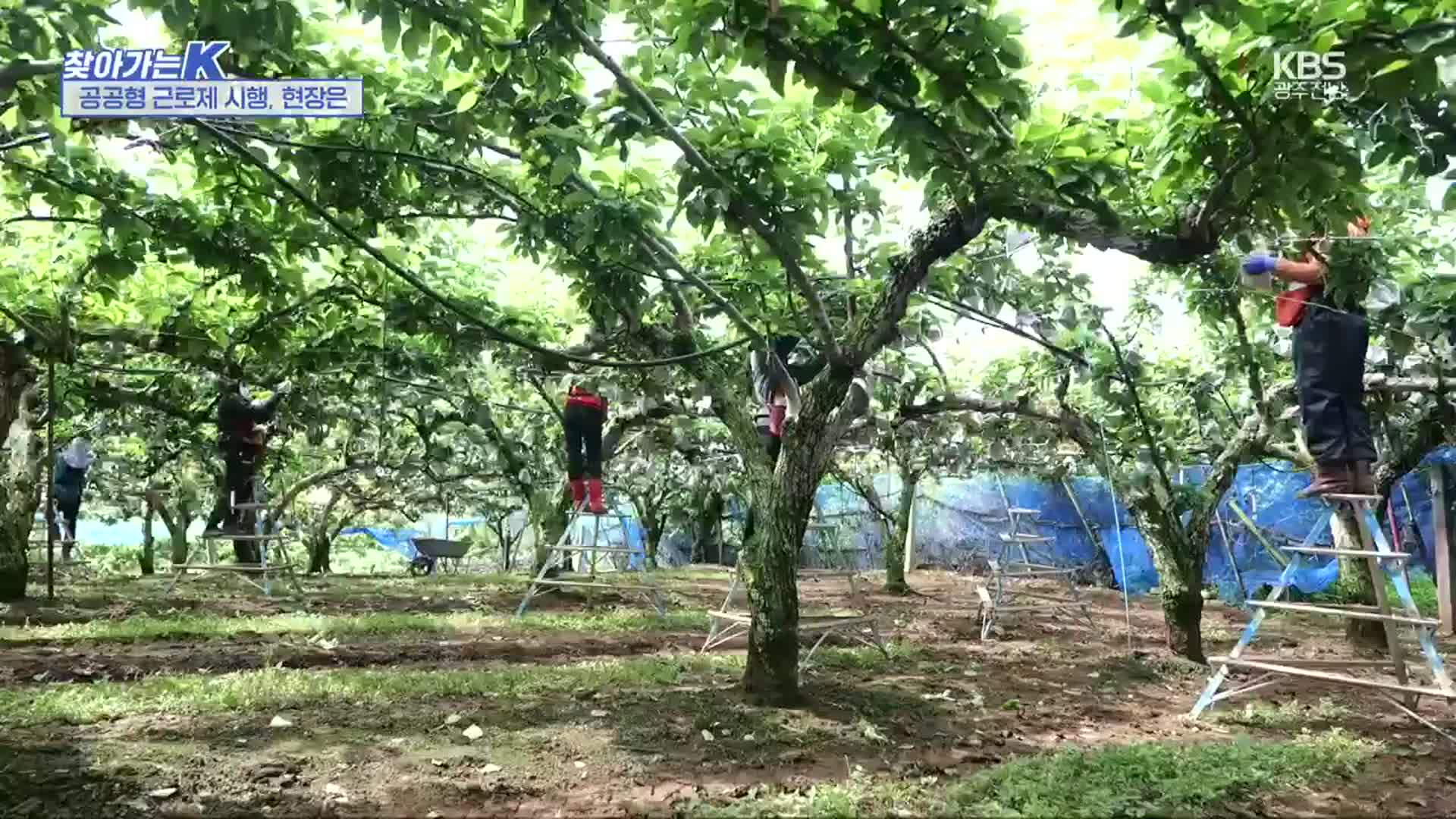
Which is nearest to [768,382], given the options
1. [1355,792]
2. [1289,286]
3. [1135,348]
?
[1289,286]

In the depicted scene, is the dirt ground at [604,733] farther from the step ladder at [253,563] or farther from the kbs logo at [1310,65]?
the kbs logo at [1310,65]

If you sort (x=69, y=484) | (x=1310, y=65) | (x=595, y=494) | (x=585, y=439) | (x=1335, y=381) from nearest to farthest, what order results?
(x=1310, y=65)
(x=1335, y=381)
(x=595, y=494)
(x=585, y=439)
(x=69, y=484)

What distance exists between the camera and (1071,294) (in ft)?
23.3

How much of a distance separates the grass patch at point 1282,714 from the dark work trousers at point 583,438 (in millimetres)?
5367

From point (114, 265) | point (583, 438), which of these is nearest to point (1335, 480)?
point (583, 438)

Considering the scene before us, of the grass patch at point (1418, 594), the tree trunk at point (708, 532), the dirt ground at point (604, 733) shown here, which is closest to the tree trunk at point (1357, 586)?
the dirt ground at point (604, 733)

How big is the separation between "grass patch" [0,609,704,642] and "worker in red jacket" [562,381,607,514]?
107 centimetres

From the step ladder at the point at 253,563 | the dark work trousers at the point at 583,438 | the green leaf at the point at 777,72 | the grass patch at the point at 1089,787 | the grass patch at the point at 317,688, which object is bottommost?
the grass patch at the point at 1089,787

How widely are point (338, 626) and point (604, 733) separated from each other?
4.54 metres

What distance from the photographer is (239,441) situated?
9.48 metres

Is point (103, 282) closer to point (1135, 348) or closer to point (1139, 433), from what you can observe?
point (1135, 348)

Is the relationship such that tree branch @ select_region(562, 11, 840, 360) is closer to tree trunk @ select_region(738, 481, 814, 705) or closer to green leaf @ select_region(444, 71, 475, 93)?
green leaf @ select_region(444, 71, 475, 93)

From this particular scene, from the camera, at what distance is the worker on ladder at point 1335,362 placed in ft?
15.2

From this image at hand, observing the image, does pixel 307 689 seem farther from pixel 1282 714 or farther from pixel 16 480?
pixel 16 480
